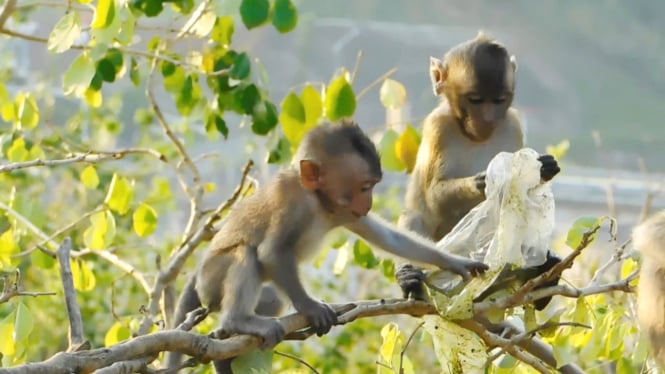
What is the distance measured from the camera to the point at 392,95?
349 cm

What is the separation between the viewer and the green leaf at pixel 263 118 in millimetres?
3246

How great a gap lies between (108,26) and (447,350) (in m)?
1.05

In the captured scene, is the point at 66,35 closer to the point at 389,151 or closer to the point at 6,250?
the point at 6,250

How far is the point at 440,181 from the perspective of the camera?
12.6ft

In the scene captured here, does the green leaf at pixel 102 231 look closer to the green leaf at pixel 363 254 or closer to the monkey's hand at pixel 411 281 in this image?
the green leaf at pixel 363 254

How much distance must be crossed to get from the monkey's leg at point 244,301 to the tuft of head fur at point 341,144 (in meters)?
0.32

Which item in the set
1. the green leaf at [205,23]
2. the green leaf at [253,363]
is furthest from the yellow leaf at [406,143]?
the green leaf at [253,363]

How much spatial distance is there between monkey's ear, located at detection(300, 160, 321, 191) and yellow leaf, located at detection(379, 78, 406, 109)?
58 centimetres

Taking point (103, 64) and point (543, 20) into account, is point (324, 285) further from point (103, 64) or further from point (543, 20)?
point (543, 20)

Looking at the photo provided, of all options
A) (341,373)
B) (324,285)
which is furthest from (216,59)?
(324,285)

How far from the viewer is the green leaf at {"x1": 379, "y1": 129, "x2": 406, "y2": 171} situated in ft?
11.4

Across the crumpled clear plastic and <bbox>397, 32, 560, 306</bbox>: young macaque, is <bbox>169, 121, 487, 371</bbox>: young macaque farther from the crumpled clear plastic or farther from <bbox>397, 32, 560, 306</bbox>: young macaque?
<bbox>397, 32, 560, 306</bbox>: young macaque

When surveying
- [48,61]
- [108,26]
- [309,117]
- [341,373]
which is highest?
[108,26]

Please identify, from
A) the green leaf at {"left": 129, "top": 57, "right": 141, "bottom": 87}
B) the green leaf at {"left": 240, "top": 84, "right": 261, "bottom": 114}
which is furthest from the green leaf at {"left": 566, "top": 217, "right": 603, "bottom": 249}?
the green leaf at {"left": 129, "top": 57, "right": 141, "bottom": 87}
